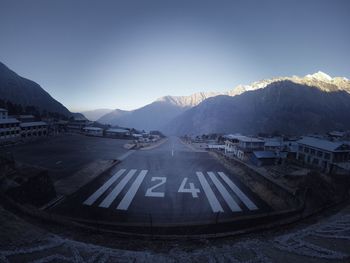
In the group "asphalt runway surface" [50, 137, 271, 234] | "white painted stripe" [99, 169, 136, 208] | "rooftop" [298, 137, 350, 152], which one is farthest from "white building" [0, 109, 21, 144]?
"rooftop" [298, 137, 350, 152]

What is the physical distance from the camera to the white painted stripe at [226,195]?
18.5 metres

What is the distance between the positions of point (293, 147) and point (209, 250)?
130 feet

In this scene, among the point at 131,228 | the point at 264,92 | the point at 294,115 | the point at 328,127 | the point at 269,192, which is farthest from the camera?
the point at 264,92

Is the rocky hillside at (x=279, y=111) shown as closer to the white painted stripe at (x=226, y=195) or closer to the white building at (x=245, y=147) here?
the white building at (x=245, y=147)

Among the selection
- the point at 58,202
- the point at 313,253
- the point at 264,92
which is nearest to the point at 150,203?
the point at 58,202

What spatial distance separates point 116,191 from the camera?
21.0 m

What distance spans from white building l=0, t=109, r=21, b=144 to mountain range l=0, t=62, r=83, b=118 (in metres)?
69.6

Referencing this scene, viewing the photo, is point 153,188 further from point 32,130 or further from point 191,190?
point 32,130

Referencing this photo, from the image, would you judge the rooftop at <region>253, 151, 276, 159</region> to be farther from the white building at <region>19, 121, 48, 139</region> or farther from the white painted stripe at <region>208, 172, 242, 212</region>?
the white building at <region>19, 121, 48, 139</region>

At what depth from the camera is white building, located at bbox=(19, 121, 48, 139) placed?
1996 inches

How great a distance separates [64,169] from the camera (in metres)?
27.1

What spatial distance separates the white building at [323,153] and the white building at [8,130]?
57.4m

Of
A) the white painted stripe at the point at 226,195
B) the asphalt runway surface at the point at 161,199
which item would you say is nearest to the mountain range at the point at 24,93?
the asphalt runway surface at the point at 161,199

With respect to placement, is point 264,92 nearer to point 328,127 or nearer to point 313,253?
point 328,127
